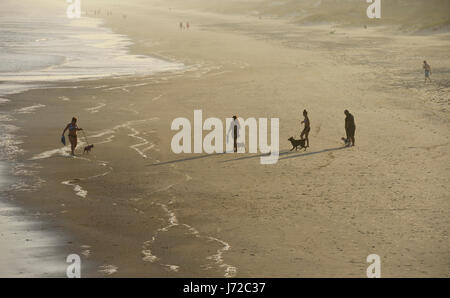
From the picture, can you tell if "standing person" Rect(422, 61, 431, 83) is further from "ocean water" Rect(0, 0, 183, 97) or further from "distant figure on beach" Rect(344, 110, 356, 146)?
"ocean water" Rect(0, 0, 183, 97)

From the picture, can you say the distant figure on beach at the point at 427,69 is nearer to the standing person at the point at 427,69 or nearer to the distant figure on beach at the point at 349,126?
the standing person at the point at 427,69

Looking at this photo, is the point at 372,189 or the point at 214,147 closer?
the point at 372,189

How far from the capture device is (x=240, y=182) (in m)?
23.6

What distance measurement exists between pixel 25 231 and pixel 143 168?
288 inches

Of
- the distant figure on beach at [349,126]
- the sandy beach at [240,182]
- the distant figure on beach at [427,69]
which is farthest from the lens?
the distant figure on beach at [427,69]

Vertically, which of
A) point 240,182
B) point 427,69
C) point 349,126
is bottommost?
point 240,182

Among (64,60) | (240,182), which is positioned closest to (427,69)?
(240,182)

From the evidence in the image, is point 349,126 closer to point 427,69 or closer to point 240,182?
point 240,182

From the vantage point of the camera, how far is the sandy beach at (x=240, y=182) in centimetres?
1698

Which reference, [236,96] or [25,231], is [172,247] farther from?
[236,96]

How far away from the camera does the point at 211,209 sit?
20.7m

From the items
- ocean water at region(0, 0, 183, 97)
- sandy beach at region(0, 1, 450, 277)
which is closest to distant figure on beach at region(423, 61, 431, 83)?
sandy beach at region(0, 1, 450, 277)

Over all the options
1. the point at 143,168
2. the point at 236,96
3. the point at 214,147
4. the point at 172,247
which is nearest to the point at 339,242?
the point at 172,247

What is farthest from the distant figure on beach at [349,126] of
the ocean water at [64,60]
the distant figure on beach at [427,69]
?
the ocean water at [64,60]
